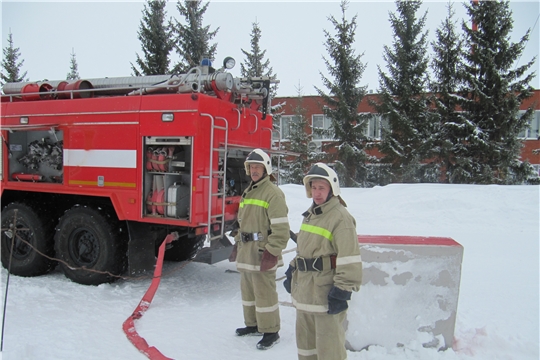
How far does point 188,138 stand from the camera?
543cm

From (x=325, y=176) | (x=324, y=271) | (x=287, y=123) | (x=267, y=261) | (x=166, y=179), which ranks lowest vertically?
(x=267, y=261)

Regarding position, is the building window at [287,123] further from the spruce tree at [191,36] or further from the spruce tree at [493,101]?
the spruce tree at [493,101]

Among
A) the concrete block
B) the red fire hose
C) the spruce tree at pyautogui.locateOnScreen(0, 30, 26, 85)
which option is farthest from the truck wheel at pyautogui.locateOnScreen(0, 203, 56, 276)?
the spruce tree at pyautogui.locateOnScreen(0, 30, 26, 85)

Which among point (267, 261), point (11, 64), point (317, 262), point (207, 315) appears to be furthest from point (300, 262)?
point (11, 64)

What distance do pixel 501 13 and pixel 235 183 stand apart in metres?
17.1

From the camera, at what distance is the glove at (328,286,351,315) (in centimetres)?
287

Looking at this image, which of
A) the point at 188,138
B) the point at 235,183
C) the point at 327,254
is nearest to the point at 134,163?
the point at 188,138

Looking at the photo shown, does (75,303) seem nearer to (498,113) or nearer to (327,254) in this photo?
(327,254)

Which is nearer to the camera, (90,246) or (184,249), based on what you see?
(90,246)

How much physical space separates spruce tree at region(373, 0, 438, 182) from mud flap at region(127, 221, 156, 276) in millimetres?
15287

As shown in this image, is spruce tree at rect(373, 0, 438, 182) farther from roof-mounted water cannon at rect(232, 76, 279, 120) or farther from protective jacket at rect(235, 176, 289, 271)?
protective jacket at rect(235, 176, 289, 271)

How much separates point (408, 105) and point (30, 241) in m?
17.2

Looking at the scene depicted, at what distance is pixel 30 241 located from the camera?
666cm

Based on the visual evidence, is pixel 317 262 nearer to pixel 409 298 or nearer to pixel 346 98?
pixel 409 298
